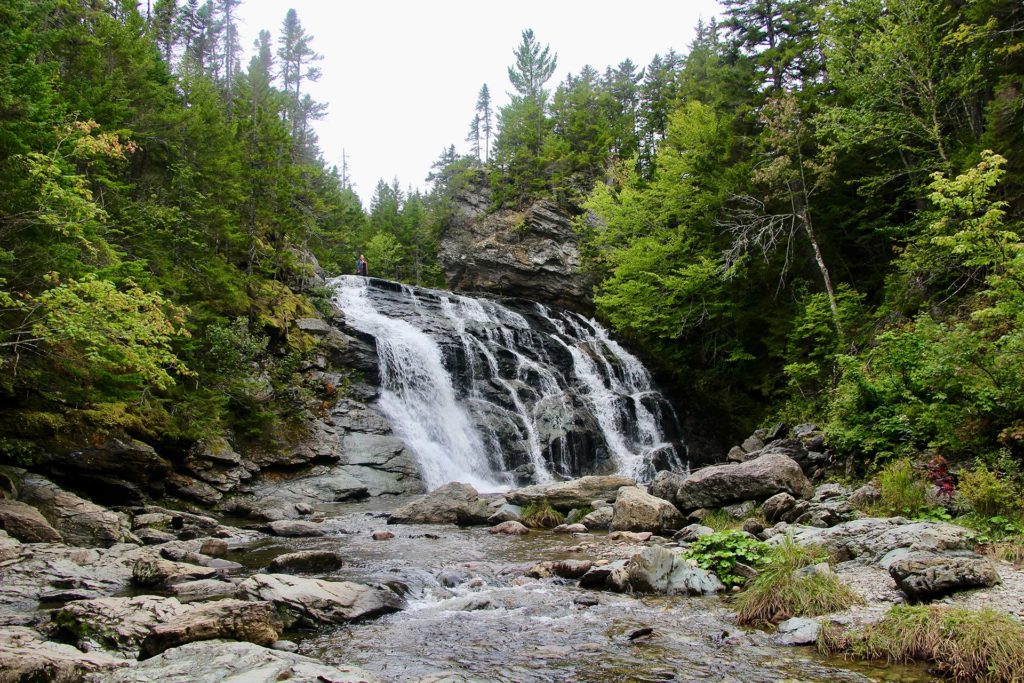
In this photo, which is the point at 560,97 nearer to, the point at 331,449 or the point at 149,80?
the point at 149,80

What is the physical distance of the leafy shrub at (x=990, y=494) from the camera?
6980mm

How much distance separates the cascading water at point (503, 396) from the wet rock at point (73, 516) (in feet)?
32.3

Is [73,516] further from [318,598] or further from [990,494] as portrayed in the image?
[990,494]

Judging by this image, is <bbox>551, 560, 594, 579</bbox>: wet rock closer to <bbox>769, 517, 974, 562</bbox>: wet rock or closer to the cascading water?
<bbox>769, 517, 974, 562</bbox>: wet rock

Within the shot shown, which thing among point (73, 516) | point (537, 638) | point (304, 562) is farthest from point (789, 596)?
Result: point (73, 516)

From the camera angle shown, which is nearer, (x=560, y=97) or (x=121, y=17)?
(x=121, y=17)

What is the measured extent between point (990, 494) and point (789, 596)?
3.41 metres

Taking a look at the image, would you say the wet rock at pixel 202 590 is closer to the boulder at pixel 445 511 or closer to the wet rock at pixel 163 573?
the wet rock at pixel 163 573

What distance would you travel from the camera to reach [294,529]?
40.4 feet

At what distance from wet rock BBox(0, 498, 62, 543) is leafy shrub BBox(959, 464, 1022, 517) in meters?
13.4

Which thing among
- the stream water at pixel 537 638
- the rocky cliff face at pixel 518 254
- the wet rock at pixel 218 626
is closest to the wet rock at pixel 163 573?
the stream water at pixel 537 638

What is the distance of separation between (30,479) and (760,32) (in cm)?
2903

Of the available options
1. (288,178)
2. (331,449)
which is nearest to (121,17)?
(288,178)

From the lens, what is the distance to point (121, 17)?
69.7 feet
